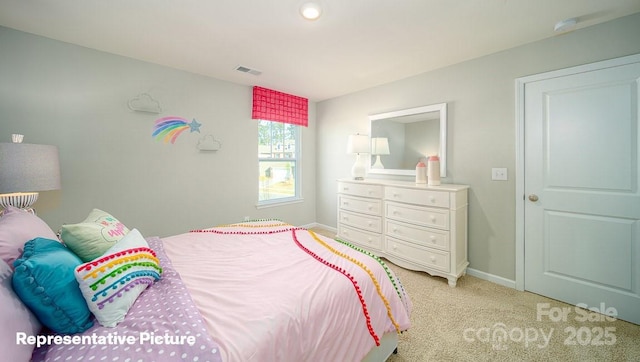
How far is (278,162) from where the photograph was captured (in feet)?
13.8

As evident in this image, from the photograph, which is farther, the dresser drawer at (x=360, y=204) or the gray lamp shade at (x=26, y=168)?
the dresser drawer at (x=360, y=204)

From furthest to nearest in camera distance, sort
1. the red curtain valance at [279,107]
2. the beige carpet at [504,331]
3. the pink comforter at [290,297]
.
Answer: the red curtain valance at [279,107], the beige carpet at [504,331], the pink comforter at [290,297]

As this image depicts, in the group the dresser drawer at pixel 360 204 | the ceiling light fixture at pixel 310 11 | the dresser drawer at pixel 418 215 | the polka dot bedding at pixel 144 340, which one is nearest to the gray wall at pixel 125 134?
the dresser drawer at pixel 360 204

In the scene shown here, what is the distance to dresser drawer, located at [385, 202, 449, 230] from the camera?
2.57 meters

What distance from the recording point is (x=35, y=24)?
2068 mm

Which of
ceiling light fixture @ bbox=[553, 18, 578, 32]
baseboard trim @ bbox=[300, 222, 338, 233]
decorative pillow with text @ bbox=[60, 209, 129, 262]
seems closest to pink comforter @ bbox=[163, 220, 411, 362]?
decorative pillow with text @ bbox=[60, 209, 129, 262]

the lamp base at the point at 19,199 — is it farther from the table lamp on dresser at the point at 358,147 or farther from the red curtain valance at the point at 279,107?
the table lamp on dresser at the point at 358,147

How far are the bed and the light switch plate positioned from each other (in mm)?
1784

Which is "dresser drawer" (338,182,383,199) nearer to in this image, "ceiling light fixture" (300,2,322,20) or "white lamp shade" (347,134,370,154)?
"white lamp shade" (347,134,370,154)

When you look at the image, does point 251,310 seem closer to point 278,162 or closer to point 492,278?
point 492,278

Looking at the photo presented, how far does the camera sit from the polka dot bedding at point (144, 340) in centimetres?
79

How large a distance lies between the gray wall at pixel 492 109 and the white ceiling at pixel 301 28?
119 millimetres

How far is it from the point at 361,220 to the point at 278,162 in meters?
1.73

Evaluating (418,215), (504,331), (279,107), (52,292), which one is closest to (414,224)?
(418,215)
